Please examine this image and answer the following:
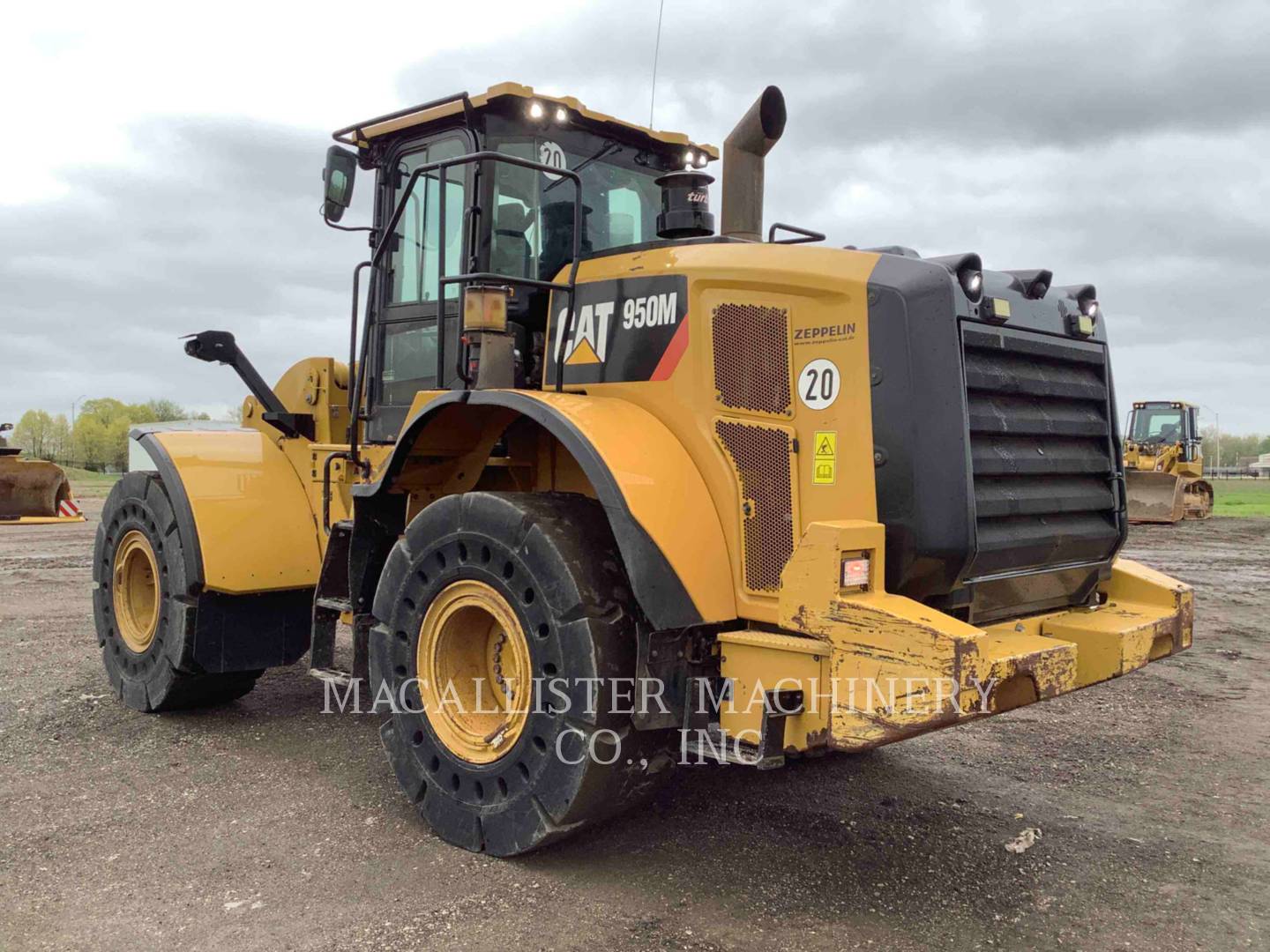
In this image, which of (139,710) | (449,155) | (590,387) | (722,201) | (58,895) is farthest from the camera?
(139,710)

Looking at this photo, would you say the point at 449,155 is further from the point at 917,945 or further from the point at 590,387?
the point at 917,945

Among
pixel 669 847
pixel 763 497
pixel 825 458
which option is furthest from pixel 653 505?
pixel 669 847

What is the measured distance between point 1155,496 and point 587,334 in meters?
22.1

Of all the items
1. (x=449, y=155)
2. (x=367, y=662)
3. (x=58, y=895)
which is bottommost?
(x=58, y=895)

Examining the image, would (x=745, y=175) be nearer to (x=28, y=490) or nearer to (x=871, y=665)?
(x=871, y=665)

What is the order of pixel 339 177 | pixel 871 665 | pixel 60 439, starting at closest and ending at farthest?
pixel 871 665 → pixel 339 177 → pixel 60 439

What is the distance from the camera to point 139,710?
614 cm

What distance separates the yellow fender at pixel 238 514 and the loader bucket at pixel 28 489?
15367 mm

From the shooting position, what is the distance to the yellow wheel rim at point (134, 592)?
6.25 metres

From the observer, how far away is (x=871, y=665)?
3318 millimetres

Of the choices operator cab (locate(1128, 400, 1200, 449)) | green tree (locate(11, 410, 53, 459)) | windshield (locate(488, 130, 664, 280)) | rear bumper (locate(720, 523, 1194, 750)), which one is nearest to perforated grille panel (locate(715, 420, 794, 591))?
rear bumper (locate(720, 523, 1194, 750))

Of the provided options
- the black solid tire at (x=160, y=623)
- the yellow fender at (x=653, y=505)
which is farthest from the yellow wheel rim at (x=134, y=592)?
the yellow fender at (x=653, y=505)

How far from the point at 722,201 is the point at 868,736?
8.09ft

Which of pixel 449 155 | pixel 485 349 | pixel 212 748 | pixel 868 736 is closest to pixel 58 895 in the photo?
pixel 212 748
